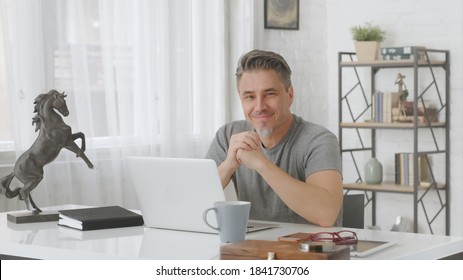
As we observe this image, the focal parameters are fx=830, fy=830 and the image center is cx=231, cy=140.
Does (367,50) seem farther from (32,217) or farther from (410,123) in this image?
(32,217)

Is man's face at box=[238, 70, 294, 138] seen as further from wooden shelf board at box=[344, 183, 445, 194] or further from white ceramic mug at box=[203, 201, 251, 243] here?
wooden shelf board at box=[344, 183, 445, 194]

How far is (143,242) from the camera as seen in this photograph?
229 centimetres

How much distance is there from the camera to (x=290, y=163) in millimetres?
2939

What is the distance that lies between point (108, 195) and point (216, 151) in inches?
54.3

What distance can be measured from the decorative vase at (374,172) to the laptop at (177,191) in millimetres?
2796

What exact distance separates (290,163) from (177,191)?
0.62 metres

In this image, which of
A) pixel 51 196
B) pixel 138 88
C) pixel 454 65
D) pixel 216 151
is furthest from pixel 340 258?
pixel 454 65

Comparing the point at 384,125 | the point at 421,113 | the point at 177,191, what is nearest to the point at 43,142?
the point at 177,191

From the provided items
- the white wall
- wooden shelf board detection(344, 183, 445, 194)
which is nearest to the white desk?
wooden shelf board detection(344, 183, 445, 194)

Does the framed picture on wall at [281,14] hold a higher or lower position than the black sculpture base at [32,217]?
higher

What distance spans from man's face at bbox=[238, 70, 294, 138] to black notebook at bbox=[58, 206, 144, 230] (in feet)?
1.89

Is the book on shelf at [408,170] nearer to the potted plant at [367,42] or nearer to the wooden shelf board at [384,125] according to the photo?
the wooden shelf board at [384,125]

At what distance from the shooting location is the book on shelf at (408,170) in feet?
16.8

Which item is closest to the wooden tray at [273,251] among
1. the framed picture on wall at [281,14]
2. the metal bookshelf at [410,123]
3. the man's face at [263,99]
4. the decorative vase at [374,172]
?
the man's face at [263,99]
